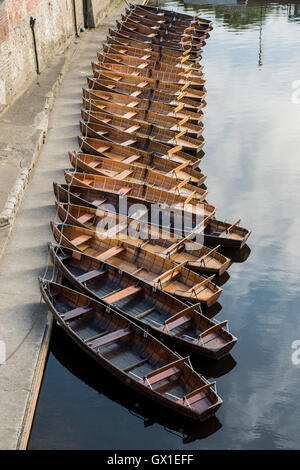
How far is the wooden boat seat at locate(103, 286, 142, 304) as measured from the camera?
15.0 m

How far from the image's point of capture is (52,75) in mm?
27531

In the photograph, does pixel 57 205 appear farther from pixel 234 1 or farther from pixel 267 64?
pixel 234 1

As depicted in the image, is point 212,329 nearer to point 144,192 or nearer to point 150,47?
point 144,192

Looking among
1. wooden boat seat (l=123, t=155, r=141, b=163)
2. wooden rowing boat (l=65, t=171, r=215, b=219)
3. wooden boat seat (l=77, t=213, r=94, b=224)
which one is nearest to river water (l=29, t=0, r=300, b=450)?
wooden rowing boat (l=65, t=171, r=215, b=219)

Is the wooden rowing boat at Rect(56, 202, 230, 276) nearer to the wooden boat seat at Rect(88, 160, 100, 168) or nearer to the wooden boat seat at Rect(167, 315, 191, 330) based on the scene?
the wooden boat seat at Rect(167, 315, 191, 330)

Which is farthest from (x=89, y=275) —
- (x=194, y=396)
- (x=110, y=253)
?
(x=194, y=396)

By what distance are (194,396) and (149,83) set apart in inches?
721

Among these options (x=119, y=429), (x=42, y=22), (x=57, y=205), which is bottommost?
(x=119, y=429)

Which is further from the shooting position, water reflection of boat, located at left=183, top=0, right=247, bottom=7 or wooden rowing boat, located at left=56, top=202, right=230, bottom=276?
water reflection of boat, located at left=183, top=0, right=247, bottom=7

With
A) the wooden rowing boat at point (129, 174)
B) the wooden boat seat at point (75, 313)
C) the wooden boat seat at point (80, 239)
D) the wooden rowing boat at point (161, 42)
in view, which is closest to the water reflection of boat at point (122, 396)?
the wooden boat seat at point (75, 313)

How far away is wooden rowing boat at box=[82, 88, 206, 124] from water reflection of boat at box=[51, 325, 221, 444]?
12688mm

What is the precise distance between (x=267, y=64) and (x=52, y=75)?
13.4 meters

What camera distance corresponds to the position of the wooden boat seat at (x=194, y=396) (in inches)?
493
